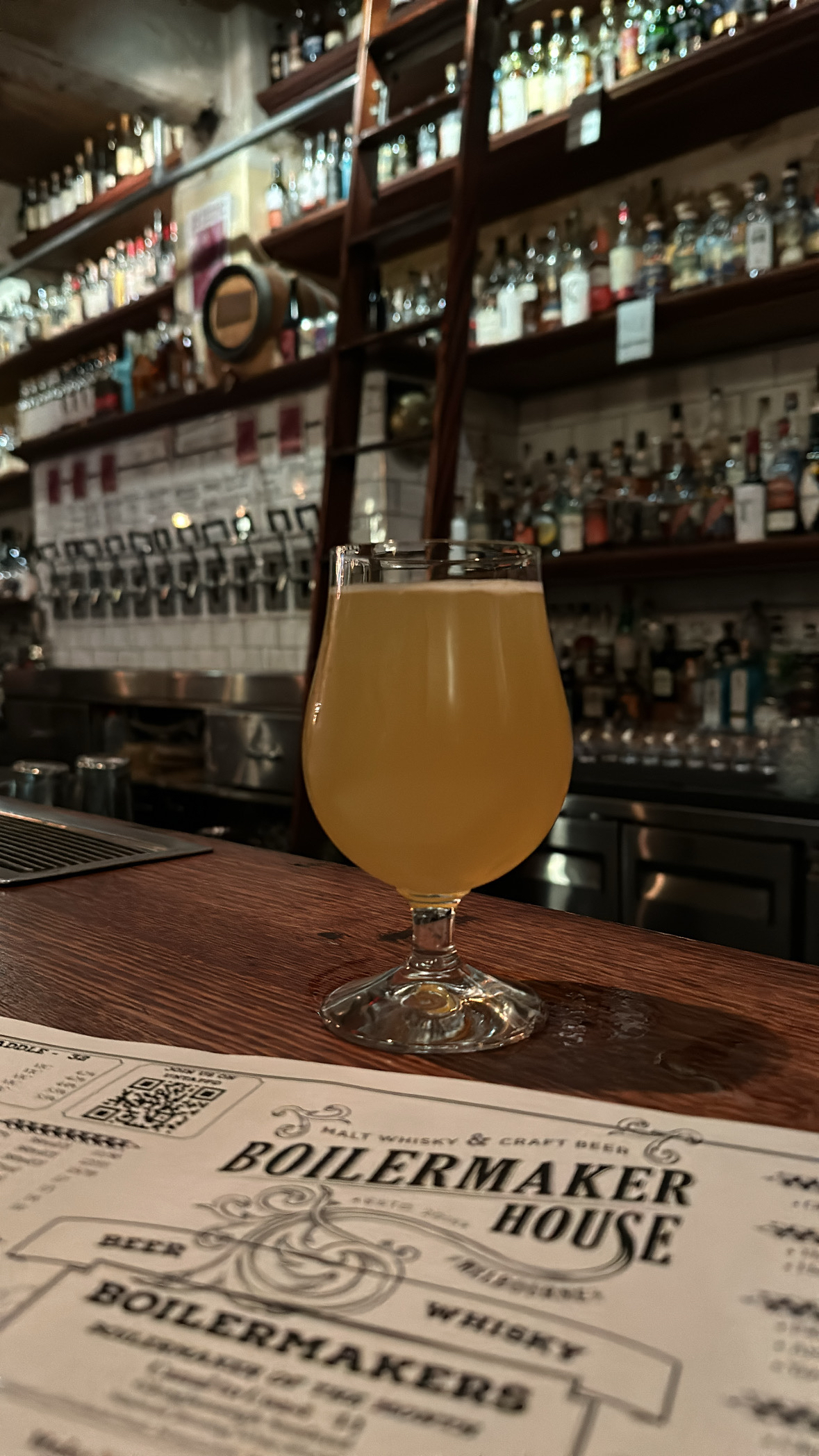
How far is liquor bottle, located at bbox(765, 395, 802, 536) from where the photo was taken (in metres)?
2.38

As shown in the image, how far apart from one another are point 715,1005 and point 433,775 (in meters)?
0.20

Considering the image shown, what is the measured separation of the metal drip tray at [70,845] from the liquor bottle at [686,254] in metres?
2.07

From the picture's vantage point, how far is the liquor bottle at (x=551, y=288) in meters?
2.79

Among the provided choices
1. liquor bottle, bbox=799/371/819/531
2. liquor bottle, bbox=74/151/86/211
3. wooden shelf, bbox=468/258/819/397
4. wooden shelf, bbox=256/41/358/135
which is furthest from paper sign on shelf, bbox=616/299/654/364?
liquor bottle, bbox=74/151/86/211

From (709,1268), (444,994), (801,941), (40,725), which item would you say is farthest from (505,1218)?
(40,725)

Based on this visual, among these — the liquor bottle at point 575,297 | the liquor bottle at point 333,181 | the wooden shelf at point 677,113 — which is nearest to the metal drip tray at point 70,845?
the liquor bottle at point 575,297

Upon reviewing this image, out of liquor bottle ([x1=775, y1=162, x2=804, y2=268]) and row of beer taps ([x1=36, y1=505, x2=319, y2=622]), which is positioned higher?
liquor bottle ([x1=775, y1=162, x2=804, y2=268])

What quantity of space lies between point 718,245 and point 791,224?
0.54 feet

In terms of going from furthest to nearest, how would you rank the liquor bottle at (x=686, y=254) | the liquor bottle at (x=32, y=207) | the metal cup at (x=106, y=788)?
the liquor bottle at (x=32, y=207) < the liquor bottle at (x=686, y=254) < the metal cup at (x=106, y=788)

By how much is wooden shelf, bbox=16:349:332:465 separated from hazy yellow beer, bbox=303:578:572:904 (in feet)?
9.06

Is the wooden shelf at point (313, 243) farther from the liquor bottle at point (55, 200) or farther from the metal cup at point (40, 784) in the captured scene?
the metal cup at point (40, 784)

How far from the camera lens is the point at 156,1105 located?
16.1 inches

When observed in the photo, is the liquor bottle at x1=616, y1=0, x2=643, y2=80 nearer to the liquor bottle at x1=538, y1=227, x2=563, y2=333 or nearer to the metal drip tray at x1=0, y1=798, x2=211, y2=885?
the liquor bottle at x1=538, y1=227, x2=563, y2=333

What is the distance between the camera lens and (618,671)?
297 cm
